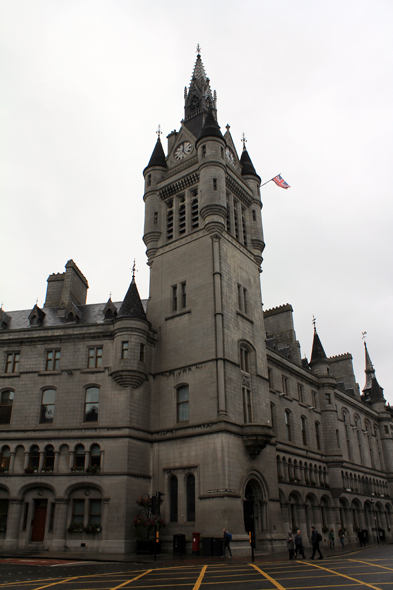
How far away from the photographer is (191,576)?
19.1 metres

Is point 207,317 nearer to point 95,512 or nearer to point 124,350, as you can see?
point 124,350

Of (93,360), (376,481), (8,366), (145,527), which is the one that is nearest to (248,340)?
(93,360)

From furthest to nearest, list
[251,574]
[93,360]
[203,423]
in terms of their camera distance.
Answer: [93,360] → [203,423] → [251,574]

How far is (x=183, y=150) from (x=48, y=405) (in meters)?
26.6

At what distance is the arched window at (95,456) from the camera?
3431cm

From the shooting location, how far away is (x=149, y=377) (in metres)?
38.2

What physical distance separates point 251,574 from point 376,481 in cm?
5357

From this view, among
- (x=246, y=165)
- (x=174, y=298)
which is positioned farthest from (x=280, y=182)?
(x=174, y=298)

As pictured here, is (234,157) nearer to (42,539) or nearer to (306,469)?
(306,469)

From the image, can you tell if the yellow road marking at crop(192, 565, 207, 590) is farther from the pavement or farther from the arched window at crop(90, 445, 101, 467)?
the arched window at crop(90, 445, 101, 467)

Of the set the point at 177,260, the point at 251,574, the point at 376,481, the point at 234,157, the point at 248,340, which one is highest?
the point at 234,157

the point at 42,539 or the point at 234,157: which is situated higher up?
the point at 234,157

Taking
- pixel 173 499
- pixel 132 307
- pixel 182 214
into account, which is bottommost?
pixel 173 499

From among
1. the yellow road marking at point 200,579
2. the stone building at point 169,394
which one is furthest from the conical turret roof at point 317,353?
the yellow road marking at point 200,579
